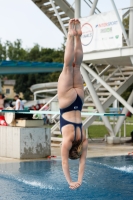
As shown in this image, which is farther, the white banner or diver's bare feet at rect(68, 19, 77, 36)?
the white banner

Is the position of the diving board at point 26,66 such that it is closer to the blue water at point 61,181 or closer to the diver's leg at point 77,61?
the blue water at point 61,181

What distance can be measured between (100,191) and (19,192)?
170 centimetres

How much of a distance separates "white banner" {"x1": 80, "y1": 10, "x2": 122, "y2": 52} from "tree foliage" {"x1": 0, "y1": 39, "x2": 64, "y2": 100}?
243ft

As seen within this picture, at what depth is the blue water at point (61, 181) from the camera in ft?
33.0

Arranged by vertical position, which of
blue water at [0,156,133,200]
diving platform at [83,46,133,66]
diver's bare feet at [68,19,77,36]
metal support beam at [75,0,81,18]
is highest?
metal support beam at [75,0,81,18]

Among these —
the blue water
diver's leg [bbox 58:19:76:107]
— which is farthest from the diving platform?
diver's leg [bbox 58:19:76:107]

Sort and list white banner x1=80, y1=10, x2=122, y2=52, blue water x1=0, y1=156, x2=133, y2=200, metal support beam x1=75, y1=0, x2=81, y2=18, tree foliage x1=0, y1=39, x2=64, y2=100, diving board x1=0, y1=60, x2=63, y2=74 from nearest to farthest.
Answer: blue water x1=0, y1=156, x2=133, y2=200 → white banner x1=80, y1=10, x2=122, y2=52 → metal support beam x1=75, y1=0, x2=81, y2=18 → diving board x1=0, y1=60, x2=63, y2=74 → tree foliage x1=0, y1=39, x2=64, y2=100

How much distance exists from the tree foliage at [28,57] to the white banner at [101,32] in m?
74.1

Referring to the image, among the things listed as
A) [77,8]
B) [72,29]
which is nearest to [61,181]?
[72,29]

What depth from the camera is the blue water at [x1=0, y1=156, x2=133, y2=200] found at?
1007cm

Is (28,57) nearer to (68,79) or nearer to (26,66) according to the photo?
(26,66)

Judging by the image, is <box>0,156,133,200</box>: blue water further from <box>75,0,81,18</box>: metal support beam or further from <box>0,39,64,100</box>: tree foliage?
<box>0,39,64,100</box>: tree foliage

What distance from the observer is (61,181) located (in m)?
11.9

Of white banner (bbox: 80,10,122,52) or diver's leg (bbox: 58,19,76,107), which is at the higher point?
white banner (bbox: 80,10,122,52)
